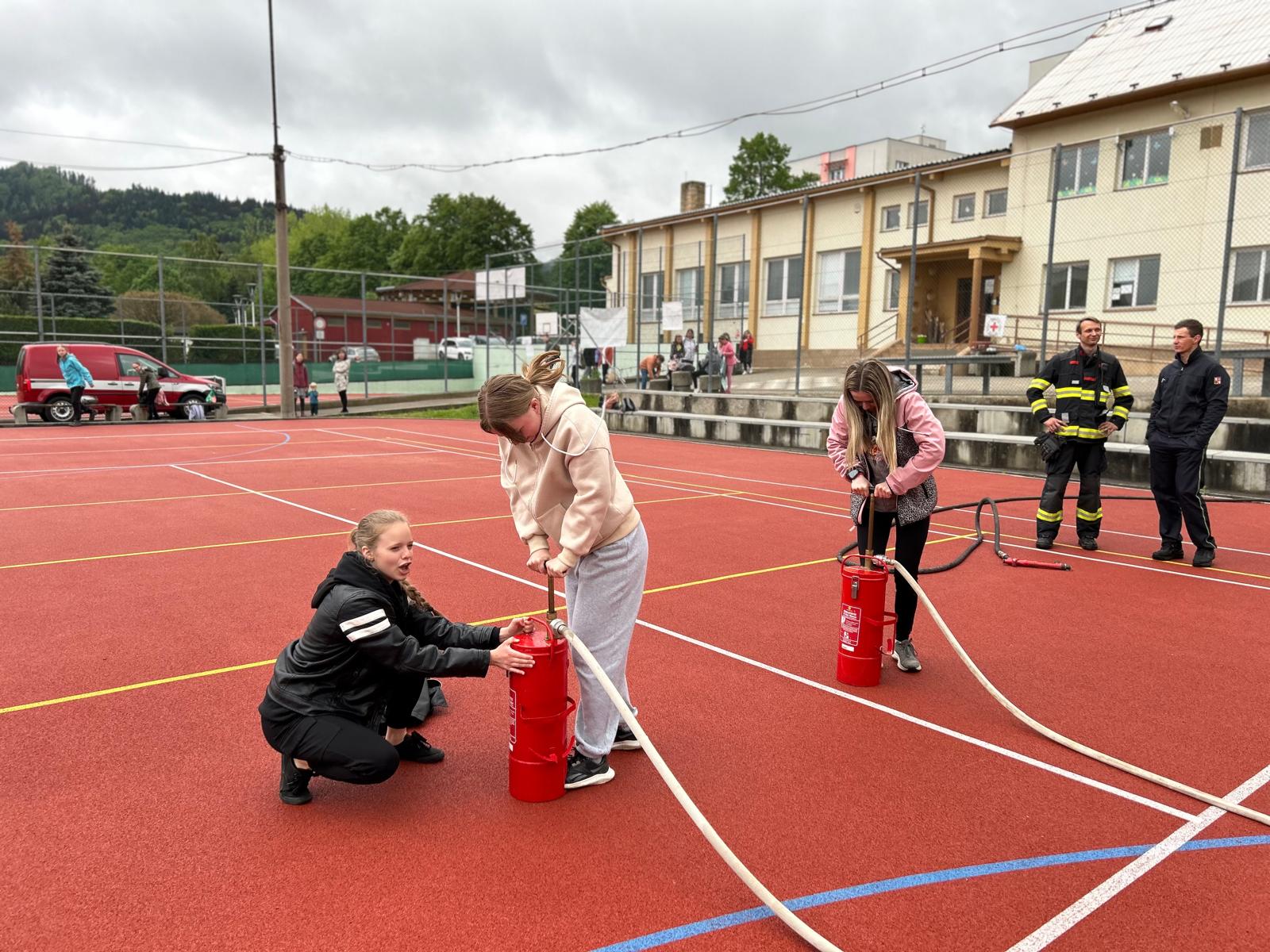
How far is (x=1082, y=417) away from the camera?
29.0 ft

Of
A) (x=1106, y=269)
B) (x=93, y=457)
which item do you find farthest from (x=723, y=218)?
(x=93, y=457)

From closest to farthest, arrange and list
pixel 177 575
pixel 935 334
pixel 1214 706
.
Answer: pixel 1214 706 → pixel 177 575 → pixel 935 334

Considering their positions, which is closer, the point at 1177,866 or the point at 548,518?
the point at 1177,866

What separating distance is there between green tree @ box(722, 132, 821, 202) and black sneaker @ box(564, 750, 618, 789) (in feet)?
201

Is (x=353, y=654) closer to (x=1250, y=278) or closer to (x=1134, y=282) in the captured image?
(x=1250, y=278)

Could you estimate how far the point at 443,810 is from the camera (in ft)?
12.2

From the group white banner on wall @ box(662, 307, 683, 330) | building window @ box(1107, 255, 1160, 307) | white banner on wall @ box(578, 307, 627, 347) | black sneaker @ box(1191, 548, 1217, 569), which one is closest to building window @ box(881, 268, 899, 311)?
building window @ box(1107, 255, 1160, 307)

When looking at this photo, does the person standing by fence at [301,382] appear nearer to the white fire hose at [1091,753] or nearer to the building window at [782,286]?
the building window at [782,286]

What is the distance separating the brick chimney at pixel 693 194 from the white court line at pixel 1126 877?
1679 inches

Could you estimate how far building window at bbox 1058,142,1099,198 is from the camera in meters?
24.6

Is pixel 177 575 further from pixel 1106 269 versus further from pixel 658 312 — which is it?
pixel 1106 269

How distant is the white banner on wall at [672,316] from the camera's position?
2472 cm

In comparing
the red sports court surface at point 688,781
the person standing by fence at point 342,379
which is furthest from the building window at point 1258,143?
the person standing by fence at point 342,379

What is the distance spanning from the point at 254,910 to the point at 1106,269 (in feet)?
85.1
